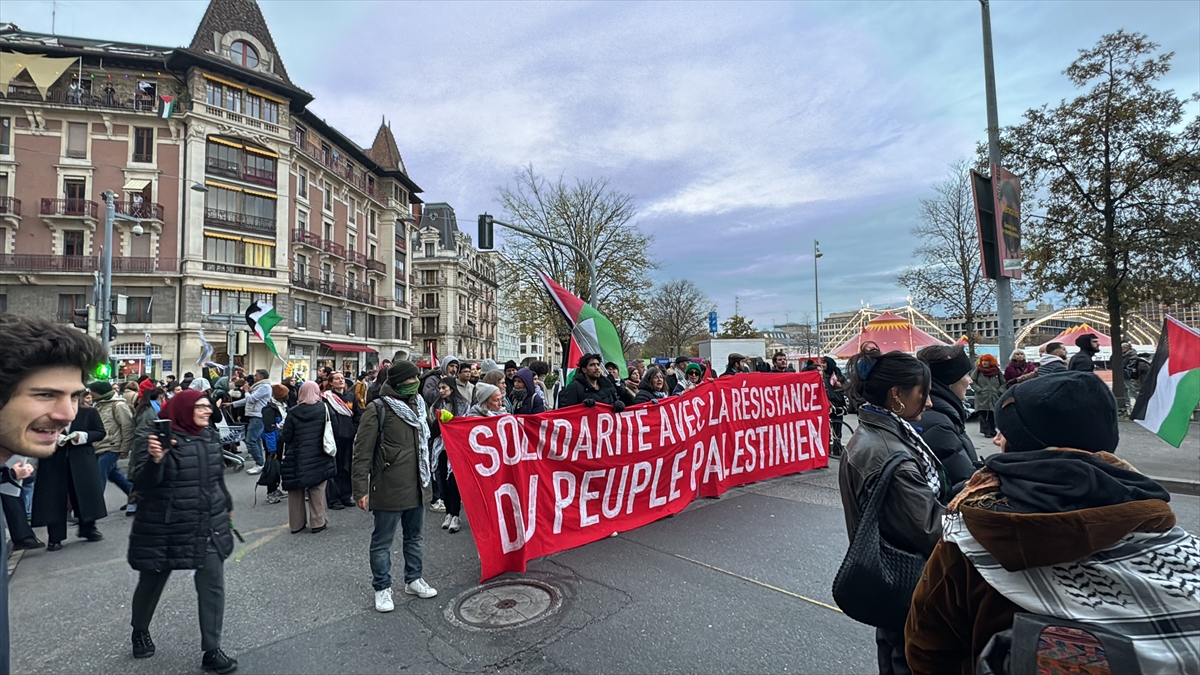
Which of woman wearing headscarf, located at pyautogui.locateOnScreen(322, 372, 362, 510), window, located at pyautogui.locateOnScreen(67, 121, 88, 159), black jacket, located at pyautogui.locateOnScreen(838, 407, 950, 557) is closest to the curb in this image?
black jacket, located at pyautogui.locateOnScreen(838, 407, 950, 557)

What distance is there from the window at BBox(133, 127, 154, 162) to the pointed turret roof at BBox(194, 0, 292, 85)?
607 centimetres

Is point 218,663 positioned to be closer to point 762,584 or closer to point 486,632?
point 486,632

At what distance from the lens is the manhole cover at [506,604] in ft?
12.8

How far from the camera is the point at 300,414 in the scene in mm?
6609

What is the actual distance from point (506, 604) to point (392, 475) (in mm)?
1317

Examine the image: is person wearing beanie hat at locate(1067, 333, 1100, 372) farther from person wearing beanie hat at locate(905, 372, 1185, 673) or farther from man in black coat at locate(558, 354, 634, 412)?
person wearing beanie hat at locate(905, 372, 1185, 673)

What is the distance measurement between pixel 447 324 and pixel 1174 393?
238 ft

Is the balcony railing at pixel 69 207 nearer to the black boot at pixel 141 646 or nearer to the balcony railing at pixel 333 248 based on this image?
the balcony railing at pixel 333 248

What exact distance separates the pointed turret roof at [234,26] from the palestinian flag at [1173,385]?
47231mm

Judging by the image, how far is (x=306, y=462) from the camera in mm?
6391

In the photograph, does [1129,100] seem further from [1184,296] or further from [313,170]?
[313,170]

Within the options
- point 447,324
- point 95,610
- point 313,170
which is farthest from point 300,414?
point 447,324

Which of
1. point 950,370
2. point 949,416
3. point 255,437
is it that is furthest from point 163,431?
point 255,437

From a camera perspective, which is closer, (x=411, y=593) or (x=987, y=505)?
(x=987, y=505)
